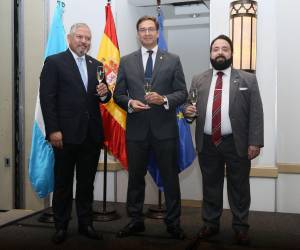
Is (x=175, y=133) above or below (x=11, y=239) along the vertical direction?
above

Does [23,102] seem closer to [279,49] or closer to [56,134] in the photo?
[56,134]

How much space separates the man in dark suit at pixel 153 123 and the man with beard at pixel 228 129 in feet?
0.61

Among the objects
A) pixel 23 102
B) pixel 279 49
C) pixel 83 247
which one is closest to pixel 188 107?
pixel 83 247

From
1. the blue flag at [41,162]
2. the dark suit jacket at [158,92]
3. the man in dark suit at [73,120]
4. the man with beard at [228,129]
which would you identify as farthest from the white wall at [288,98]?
the blue flag at [41,162]

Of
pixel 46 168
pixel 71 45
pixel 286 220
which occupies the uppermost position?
pixel 71 45

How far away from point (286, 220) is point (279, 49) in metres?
1.76

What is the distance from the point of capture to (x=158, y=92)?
9.98 feet

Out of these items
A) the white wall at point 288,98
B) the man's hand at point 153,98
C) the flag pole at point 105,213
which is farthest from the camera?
the white wall at point 288,98

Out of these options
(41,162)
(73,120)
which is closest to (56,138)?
(73,120)

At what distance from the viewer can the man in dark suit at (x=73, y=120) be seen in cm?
294

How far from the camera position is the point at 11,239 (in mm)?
3174

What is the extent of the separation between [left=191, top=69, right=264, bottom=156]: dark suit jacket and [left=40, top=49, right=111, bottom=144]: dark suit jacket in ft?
2.82

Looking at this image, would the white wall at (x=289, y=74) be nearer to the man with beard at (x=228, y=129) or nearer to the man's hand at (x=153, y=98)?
the man with beard at (x=228, y=129)

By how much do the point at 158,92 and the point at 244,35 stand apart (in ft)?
4.12
